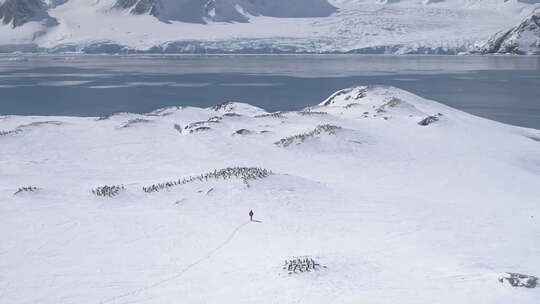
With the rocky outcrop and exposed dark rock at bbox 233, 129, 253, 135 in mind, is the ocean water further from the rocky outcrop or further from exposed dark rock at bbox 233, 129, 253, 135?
the rocky outcrop

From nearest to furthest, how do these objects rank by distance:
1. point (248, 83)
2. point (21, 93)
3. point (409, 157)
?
point (409, 157)
point (21, 93)
point (248, 83)

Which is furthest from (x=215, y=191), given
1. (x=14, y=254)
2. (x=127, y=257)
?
(x=14, y=254)

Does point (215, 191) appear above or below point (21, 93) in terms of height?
above

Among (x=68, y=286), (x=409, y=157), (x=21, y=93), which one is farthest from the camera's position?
(x=21, y=93)

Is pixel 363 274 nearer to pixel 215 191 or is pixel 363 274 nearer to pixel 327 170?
pixel 215 191

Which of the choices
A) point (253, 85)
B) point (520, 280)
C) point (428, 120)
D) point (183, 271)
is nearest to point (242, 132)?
point (428, 120)

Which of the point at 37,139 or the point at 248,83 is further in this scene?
the point at 248,83

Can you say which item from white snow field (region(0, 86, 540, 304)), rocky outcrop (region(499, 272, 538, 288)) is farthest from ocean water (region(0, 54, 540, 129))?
rocky outcrop (region(499, 272, 538, 288))
